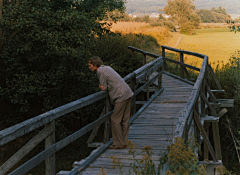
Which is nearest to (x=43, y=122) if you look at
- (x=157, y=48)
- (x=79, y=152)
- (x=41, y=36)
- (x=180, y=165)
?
(x=180, y=165)

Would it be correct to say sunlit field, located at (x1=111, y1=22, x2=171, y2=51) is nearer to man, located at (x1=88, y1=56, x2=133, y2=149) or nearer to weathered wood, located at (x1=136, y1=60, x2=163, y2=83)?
weathered wood, located at (x1=136, y1=60, x2=163, y2=83)

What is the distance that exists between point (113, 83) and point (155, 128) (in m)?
1.67

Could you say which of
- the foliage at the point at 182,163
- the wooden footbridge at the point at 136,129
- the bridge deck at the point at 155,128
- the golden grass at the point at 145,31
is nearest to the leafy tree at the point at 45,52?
the wooden footbridge at the point at 136,129

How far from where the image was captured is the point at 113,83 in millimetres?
5039

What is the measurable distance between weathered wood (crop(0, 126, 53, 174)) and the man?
1661 millimetres

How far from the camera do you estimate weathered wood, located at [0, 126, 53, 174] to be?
2939 mm

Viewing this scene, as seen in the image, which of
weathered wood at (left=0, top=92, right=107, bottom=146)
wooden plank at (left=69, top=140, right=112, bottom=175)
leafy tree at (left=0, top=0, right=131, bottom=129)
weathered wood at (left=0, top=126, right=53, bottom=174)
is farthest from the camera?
leafy tree at (left=0, top=0, right=131, bottom=129)

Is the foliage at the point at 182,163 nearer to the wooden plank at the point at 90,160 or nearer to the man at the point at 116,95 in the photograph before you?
the wooden plank at the point at 90,160

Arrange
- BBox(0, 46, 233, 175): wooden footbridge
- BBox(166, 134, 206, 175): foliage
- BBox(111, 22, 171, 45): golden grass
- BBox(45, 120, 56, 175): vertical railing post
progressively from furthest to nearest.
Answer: BBox(111, 22, 171, 45): golden grass < BBox(45, 120, 56, 175): vertical railing post < BBox(0, 46, 233, 175): wooden footbridge < BBox(166, 134, 206, 175): foliage

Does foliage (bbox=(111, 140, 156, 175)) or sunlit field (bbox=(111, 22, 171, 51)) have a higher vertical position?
sunlit field (bbox=(111, 22, 171, 51))

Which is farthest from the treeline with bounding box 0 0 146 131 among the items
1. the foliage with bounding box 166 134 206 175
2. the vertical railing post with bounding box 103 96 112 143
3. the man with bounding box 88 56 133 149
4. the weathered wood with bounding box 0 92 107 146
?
the foliage with bounding box 166 134 206 175

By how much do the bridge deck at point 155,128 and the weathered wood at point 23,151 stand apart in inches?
38.9

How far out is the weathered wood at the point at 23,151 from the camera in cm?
294

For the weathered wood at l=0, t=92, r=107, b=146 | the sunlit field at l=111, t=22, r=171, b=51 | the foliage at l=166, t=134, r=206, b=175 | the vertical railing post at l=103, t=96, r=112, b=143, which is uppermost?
the sunlit field at l=111, t=22, r=171, b=51
